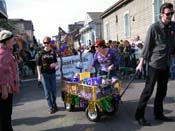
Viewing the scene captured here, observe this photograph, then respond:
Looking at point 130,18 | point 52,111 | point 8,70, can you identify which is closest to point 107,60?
point 52,111

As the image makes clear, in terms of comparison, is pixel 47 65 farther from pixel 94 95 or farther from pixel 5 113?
pixel 5 113

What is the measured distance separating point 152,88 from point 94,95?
117 centimetres

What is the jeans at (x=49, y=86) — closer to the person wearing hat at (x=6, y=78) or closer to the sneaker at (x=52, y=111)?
the sneaker at (x=52, y=111)

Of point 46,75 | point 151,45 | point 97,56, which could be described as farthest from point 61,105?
point 151,45

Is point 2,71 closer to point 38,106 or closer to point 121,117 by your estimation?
point 121,117

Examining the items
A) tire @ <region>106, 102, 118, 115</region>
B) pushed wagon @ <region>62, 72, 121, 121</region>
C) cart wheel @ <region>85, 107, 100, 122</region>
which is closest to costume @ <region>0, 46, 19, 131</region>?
pushed wagon @ <region>62, 72, 121, 121</region>

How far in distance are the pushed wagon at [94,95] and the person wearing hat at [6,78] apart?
1.78 m

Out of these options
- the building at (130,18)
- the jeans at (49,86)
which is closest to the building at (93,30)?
the building at (130,18)

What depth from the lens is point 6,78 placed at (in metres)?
5.19

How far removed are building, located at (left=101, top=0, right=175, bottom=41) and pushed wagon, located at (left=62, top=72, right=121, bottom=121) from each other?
7948mm

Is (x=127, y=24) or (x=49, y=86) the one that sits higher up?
(x=127, y=24)

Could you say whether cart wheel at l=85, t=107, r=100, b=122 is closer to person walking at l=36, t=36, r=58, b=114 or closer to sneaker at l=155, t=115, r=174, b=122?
sneaker at l=155, t=115, r=174, b=122

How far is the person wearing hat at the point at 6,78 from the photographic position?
514 centimetres

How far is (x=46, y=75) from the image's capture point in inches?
315
